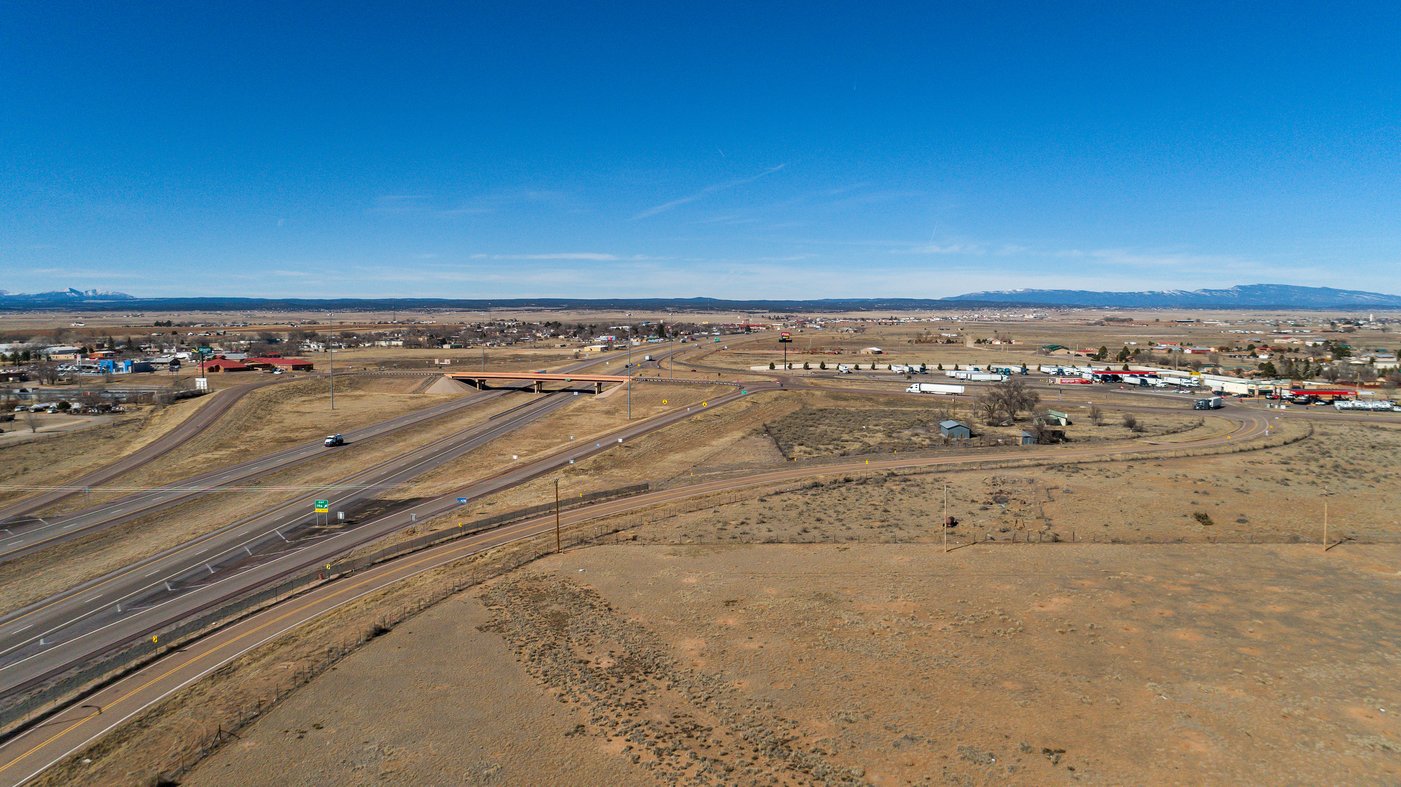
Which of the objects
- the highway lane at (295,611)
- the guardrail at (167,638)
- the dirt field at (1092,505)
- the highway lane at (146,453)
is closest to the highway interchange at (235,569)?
the highway lane at (295,611)

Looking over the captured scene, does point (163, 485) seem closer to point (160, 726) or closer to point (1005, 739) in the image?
point (160, 726)

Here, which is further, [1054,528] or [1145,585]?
[1054,528]

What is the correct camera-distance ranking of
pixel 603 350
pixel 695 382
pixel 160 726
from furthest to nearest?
pixel 603 350 < pixel 695 382 < pixel 160 726

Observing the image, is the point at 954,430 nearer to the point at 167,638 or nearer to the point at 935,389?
the point at 935,389

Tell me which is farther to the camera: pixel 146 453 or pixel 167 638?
pixel 146 453

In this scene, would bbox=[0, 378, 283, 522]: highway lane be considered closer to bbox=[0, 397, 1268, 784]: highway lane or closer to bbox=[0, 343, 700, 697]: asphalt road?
bbox=[0, 343, 700, 697]: asphalt road

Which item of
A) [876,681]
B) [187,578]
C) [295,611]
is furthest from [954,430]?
[187,578]

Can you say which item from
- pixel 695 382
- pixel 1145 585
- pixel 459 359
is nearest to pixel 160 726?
pixel 1145 585
